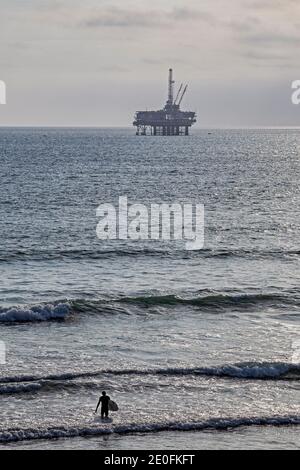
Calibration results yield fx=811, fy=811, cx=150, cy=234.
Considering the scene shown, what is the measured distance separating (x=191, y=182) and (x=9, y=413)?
100 m

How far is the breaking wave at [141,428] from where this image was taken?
28.6 metres

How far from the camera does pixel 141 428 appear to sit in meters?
29.3

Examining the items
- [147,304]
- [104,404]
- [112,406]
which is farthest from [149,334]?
[104,404]

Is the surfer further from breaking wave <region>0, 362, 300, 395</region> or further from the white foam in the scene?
the white foam

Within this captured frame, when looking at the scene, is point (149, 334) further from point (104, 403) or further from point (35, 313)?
point (104, 403)

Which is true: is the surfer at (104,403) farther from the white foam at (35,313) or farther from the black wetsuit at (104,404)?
the white foam at (35,313)

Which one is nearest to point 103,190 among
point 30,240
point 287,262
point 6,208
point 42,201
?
point 42,201

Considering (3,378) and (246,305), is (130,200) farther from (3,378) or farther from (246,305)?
(3,378)

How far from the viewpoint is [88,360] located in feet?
121

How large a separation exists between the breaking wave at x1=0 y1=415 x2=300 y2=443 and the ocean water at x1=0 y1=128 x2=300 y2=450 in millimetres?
43

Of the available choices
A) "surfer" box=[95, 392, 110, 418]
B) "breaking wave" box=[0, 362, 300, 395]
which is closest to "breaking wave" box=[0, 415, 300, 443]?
"surfer" box=[95, 392, 110, 418]

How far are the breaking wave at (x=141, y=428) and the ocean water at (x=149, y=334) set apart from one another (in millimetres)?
43

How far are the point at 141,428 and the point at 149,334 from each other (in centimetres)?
1270

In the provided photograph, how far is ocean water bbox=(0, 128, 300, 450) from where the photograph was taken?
29641 millimetres
